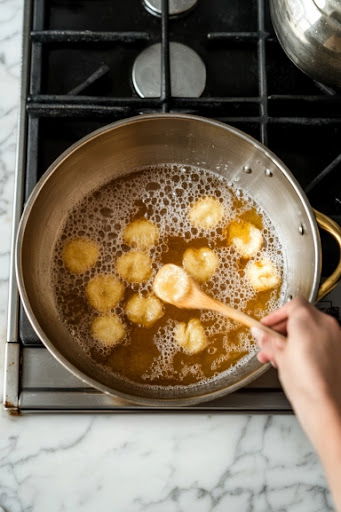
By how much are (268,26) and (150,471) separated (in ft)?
2.25

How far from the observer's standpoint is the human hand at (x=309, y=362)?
1.97 feet

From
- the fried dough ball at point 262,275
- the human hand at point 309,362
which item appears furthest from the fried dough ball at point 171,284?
the human hand at point 309,362

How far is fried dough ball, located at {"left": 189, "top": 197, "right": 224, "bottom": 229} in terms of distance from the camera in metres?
0.95

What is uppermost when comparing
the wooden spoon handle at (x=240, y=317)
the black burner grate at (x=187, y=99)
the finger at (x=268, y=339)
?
the black burner grate at (x=187, y=99)

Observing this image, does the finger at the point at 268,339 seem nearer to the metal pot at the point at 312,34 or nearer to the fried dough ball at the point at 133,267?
the fried dough ball at the point at 133,267

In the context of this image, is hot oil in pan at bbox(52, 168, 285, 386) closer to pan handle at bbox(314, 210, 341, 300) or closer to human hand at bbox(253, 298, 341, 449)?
pan handle at bbox(314, 210, 341, 300)

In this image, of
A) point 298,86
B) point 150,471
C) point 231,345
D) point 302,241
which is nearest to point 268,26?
point 298,86

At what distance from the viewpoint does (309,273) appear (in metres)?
0.86

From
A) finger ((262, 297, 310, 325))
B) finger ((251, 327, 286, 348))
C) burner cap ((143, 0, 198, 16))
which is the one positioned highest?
burner cap ((143, 0, 198, 16))

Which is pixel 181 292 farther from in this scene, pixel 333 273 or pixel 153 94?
pixel 153 94

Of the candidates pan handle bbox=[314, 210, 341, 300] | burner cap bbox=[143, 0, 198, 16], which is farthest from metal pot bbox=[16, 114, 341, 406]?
burner cap bbox=[143, 0, 198, 16]

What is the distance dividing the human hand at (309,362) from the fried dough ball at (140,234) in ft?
1.04

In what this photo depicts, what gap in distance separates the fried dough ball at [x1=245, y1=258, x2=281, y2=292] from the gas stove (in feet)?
0.25

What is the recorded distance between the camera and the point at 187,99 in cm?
93
